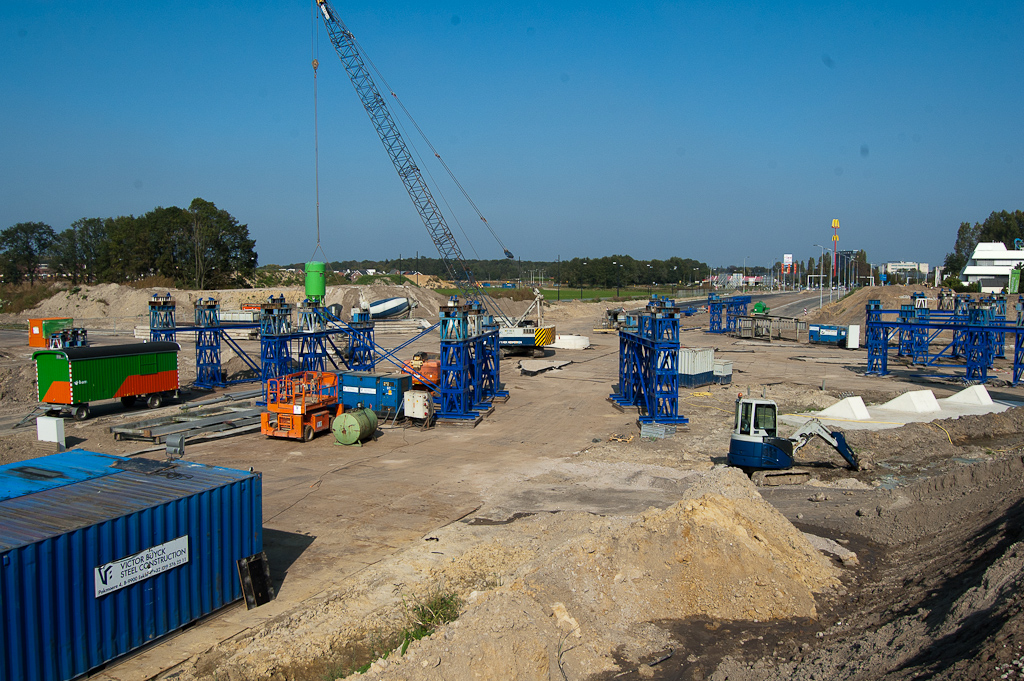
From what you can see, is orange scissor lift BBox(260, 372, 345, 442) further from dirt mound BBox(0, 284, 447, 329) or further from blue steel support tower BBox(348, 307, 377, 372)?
dirt mound BBox(0, 284, 447, 329)

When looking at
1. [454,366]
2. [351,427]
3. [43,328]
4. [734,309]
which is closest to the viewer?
→ [351,427]

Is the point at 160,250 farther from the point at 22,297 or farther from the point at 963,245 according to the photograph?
the point at 963,245

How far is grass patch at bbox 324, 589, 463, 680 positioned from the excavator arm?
1305 centimetres

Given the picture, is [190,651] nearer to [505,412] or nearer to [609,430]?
[609,430]

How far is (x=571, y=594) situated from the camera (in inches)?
456

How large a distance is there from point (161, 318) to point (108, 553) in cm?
3232

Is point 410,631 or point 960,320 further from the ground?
point 960,320

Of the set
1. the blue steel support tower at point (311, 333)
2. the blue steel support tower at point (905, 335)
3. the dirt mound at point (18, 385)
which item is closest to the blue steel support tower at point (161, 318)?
the dirt mound at point (18, 385)

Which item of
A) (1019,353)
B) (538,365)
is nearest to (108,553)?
(538,365)

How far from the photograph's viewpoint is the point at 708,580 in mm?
12328

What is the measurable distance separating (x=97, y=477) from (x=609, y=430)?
20633 millimetres

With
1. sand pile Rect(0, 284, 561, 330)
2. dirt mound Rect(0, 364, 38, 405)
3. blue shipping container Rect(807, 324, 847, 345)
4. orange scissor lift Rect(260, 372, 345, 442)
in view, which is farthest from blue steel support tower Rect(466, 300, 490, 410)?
sand pile Rect(0, 284, 561, 330)

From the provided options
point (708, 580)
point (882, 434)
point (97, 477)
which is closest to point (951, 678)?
point (708, 580)

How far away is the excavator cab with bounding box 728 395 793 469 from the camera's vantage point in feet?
65.3
